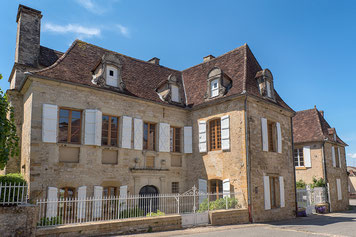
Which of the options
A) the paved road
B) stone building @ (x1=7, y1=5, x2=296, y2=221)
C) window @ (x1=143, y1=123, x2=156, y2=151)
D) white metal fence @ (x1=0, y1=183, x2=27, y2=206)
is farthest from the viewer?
window @ (x1=143, y1=123, x2=156, y2=151)

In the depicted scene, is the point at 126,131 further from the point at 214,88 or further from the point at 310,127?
the point at 310,127

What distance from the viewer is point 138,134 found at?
13.7 m

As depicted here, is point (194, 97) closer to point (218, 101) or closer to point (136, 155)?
point (218, 101)

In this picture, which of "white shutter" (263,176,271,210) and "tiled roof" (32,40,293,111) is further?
"white shutter" (263,176,271,210)

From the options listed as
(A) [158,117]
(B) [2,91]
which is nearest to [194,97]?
(A) [158,117]

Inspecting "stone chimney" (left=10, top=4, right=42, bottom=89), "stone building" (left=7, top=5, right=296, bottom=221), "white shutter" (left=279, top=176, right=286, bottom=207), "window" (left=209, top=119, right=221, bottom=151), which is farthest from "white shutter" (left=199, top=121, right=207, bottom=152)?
"stone chimney" (left=10, top=4, right=42, bottom=89)

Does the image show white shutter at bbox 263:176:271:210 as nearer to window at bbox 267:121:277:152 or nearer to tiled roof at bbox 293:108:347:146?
window at bbox 267:121:277:152

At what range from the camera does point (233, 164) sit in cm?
1345

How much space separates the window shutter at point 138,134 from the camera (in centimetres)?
1357

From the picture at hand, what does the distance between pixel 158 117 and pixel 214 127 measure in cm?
284

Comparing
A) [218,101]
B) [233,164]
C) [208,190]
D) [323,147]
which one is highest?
[218,101]

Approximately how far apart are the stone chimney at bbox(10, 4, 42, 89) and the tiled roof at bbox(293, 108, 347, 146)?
1794cm

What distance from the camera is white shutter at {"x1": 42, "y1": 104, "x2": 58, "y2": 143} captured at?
11.1 m

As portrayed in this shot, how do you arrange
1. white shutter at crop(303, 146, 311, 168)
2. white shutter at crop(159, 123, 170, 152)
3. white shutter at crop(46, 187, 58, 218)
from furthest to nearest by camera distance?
white shutter at crop(303, 146, 311, 168) → white shutter at crop(159, 123, 170, 152) → white shutter at crop(46, 187, 58, 218)
